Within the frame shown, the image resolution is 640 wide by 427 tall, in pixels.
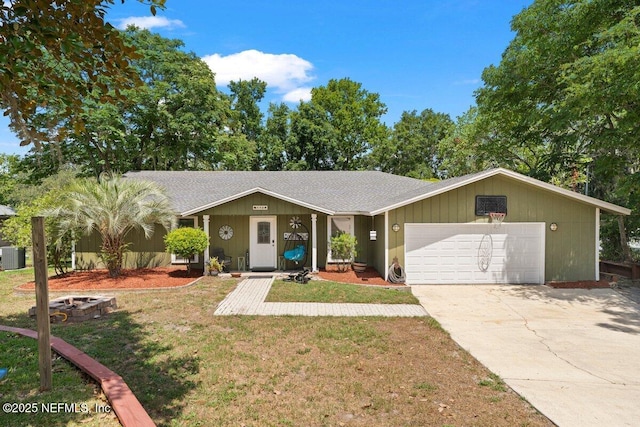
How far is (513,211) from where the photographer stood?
1198cm

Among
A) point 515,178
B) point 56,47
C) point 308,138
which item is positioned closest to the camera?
point 56,47

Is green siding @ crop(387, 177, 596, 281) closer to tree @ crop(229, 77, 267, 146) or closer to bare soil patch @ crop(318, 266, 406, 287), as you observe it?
bare soil patch @ crop(318, 266, 406, 287)

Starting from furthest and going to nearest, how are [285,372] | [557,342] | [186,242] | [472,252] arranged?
[472,252]
[186,242]
[557,342]
[285,372]

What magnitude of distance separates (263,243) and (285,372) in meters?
9.13

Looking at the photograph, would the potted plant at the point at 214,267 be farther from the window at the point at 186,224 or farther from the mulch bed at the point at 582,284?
the mulch bed at the point at 582,284

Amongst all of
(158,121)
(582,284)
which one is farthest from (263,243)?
(158,121)

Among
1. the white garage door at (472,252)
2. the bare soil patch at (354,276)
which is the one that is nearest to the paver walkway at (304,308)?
the bare soil patch at (354,276)

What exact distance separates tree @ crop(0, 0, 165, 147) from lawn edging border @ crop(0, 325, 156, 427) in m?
2.76

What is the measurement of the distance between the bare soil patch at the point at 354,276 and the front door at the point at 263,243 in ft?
6.97

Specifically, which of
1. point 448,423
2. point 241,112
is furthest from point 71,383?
point 241,112

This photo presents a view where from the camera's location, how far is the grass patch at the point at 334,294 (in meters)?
9.51

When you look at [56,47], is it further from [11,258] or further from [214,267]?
[11,258]

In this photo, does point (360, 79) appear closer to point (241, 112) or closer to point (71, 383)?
point (241, 112)

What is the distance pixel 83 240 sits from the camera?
552 inches
